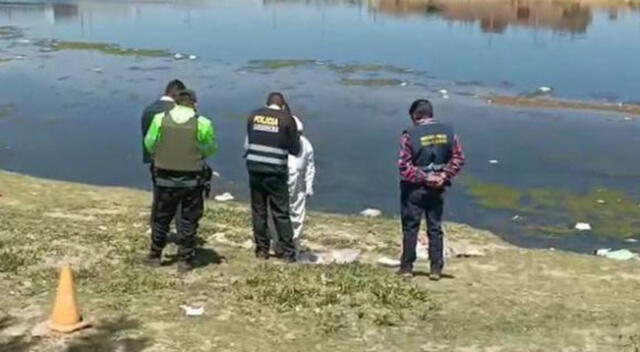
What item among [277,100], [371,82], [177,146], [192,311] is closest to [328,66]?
[371,82]

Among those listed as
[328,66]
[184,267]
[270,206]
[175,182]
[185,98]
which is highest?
[185,98]

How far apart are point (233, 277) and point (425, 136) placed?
242cm

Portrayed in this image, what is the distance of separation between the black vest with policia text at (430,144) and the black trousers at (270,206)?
1.61 m

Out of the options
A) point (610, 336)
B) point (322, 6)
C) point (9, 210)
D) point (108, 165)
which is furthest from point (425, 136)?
point (322, 6)

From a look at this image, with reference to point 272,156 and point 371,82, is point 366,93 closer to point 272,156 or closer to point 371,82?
point 371,82

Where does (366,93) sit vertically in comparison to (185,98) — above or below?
below

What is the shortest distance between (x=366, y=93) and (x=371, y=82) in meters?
2.11

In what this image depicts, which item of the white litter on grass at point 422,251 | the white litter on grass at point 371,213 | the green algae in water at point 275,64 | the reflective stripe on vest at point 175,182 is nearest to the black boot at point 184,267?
the reflective stripe on vest at point 175,182

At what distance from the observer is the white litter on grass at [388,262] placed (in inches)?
484

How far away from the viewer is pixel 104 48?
42.1m

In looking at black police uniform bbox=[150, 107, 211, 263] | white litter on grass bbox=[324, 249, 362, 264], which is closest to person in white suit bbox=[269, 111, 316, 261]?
white litter on grass bbox=[324, 249, 362, 264]

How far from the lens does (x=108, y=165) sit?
2195 cm

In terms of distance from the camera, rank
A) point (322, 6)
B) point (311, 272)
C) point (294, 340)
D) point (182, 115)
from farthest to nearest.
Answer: point (322, 6) → point (311, 272) → point (182, 115) → point (294, 340)

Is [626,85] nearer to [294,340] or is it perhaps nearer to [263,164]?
[263,164]
